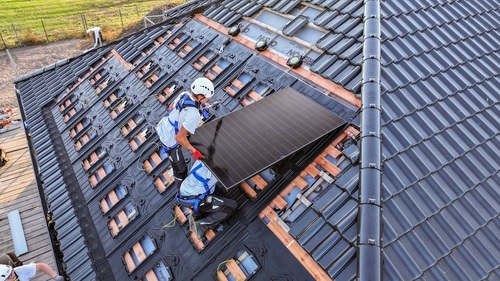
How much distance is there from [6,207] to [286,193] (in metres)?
11.7

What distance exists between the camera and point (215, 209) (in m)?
6.43

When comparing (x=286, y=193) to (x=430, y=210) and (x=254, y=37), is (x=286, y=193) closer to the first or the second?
(x=430, y=210)

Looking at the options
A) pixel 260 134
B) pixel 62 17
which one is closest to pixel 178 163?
pixel 260 134

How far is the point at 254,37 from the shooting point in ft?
31.2

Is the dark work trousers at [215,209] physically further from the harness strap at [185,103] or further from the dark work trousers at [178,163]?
the harness strap at [185,103]

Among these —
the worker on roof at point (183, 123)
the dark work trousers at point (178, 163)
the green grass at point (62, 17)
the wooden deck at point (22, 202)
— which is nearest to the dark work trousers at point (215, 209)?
the worker on roof at point (183, 123)

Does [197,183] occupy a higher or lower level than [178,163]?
lower

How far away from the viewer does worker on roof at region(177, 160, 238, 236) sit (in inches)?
254

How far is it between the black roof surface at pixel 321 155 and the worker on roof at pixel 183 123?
3.13ft

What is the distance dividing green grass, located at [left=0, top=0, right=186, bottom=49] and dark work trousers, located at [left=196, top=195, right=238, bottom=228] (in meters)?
26.0

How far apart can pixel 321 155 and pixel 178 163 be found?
2796mm

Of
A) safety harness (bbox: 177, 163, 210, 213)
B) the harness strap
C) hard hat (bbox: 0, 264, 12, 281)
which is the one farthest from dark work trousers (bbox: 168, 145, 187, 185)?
hard hat (bbox: 0, 264, 12, 281)

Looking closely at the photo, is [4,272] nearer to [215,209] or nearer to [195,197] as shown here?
[195,197]

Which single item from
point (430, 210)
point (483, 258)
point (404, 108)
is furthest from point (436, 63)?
point (483, 258)
